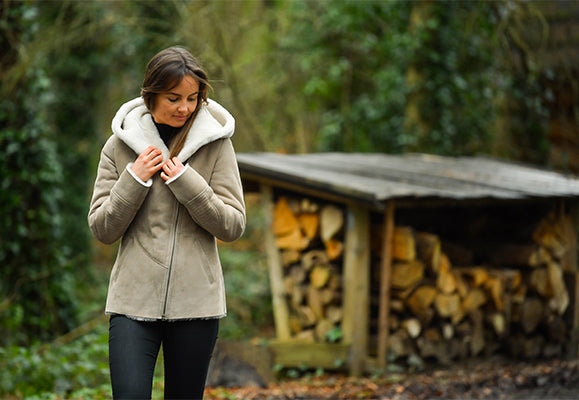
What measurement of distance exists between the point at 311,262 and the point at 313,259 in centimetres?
3

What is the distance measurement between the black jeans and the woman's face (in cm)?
77

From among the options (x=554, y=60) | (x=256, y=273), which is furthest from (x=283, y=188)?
(x=256, y=273)

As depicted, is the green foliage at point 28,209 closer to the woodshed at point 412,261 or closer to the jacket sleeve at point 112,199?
the woodshed at point 412,261

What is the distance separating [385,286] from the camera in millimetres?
5555

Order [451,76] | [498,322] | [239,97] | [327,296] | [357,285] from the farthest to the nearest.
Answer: [239,97], [451,76], [498,322], [327,296], [357,285]

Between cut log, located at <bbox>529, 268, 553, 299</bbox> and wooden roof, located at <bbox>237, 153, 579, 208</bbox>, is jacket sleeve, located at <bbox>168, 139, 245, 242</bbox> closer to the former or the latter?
wooden roof, located at <bbox>237, 153, 579, 208</bbox>

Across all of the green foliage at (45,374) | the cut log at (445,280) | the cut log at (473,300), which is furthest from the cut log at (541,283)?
the green foliage at (45,374)

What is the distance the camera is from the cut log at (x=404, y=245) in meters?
5.68

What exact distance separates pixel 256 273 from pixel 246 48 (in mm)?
4843

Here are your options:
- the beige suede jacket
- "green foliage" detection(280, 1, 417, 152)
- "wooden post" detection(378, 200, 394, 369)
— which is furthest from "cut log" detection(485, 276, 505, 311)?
the beige suede jacket

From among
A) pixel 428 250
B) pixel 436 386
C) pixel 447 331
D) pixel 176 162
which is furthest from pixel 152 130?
pixel 447 331

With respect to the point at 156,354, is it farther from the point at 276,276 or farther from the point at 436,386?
the point at 276,276

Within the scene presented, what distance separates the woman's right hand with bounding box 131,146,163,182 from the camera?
2.42 m

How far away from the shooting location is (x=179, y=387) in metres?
2.50
